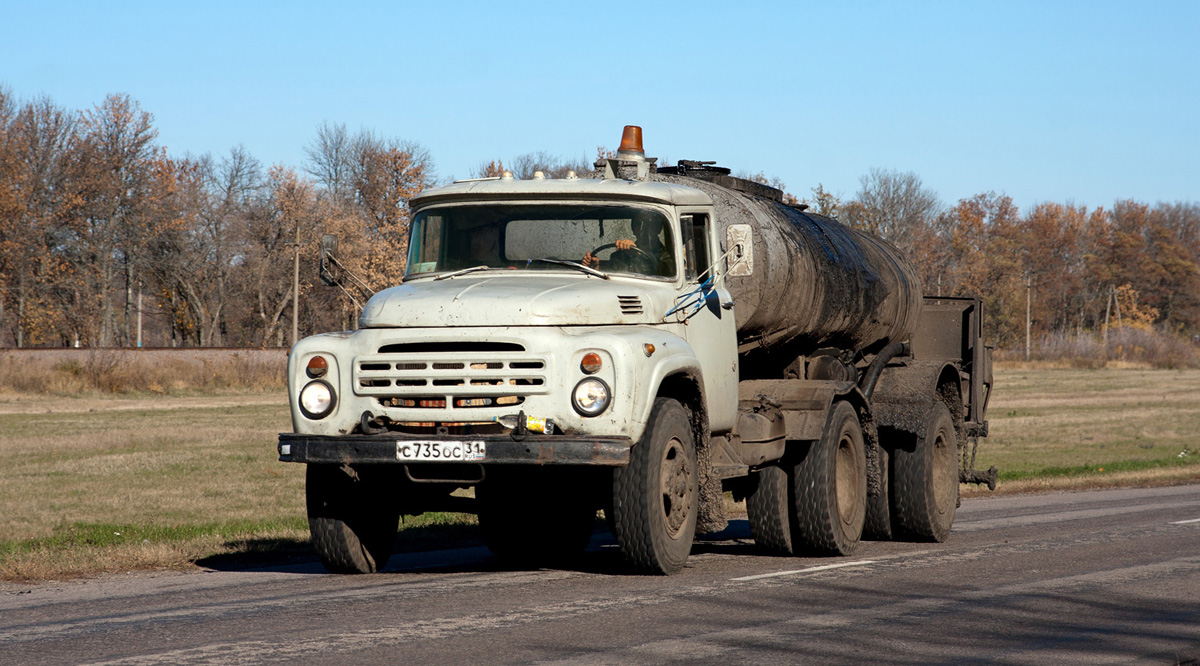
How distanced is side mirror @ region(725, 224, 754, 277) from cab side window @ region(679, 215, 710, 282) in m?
0.37

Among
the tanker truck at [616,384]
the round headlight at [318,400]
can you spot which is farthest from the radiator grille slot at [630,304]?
the round headlight at [318,400]

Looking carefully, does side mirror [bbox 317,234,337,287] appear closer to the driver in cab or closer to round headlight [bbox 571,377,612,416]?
the driver in cab

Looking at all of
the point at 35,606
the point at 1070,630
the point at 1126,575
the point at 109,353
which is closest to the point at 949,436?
the point at 1126,575

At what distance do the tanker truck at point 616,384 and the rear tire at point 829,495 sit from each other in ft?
0.07

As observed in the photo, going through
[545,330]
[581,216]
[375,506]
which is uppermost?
[581,216]

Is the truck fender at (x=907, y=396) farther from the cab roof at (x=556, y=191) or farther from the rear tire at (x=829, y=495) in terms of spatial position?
the cab roof at (x=556, y=191)

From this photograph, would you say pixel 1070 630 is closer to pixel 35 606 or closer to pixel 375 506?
pixel 375 506

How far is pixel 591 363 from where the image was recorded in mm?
8094

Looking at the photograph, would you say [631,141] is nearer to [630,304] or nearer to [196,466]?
[630,304]

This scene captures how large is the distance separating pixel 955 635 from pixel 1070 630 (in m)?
0.76

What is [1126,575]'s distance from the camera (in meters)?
9.48

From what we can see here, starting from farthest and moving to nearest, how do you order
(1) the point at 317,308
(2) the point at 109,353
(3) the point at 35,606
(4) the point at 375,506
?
(1) the point at 317,308 → (2) the point at 109,353 → (4) the point at 375,506 → (3) the point at 35,606

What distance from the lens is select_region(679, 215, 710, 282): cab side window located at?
9.83 meters

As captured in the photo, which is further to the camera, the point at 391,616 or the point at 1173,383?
the point at 1173,383
